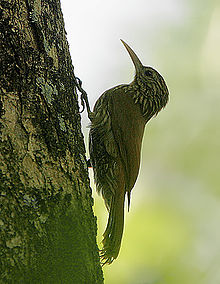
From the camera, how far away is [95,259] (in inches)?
57.8

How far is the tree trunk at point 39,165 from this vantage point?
118 cm

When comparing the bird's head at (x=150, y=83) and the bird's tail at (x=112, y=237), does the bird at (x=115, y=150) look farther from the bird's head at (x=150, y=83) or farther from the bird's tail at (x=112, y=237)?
the bird's head at (x=150, y=83)

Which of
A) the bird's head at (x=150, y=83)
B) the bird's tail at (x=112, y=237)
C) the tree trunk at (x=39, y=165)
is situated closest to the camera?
the tree trunk at (x=39, y=165)

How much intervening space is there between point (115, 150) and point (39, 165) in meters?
1.64

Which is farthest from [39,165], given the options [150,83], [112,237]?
[150,83]

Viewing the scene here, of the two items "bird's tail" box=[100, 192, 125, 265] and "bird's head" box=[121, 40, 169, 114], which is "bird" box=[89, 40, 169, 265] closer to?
"bird's tail" box=[100, 192, 125, 265]

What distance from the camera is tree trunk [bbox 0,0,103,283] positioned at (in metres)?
1.18

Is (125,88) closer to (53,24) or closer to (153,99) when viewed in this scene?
(153,99)

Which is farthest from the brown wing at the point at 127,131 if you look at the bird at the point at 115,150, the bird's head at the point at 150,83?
the bird's head at the point at 150,83

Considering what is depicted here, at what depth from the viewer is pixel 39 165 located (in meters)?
1.33

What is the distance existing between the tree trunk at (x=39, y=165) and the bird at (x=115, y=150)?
1037 millimetres

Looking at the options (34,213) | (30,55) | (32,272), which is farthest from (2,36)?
(32,272)

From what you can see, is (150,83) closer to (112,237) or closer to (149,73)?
(149,73)

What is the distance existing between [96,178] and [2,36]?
67.0 inches
